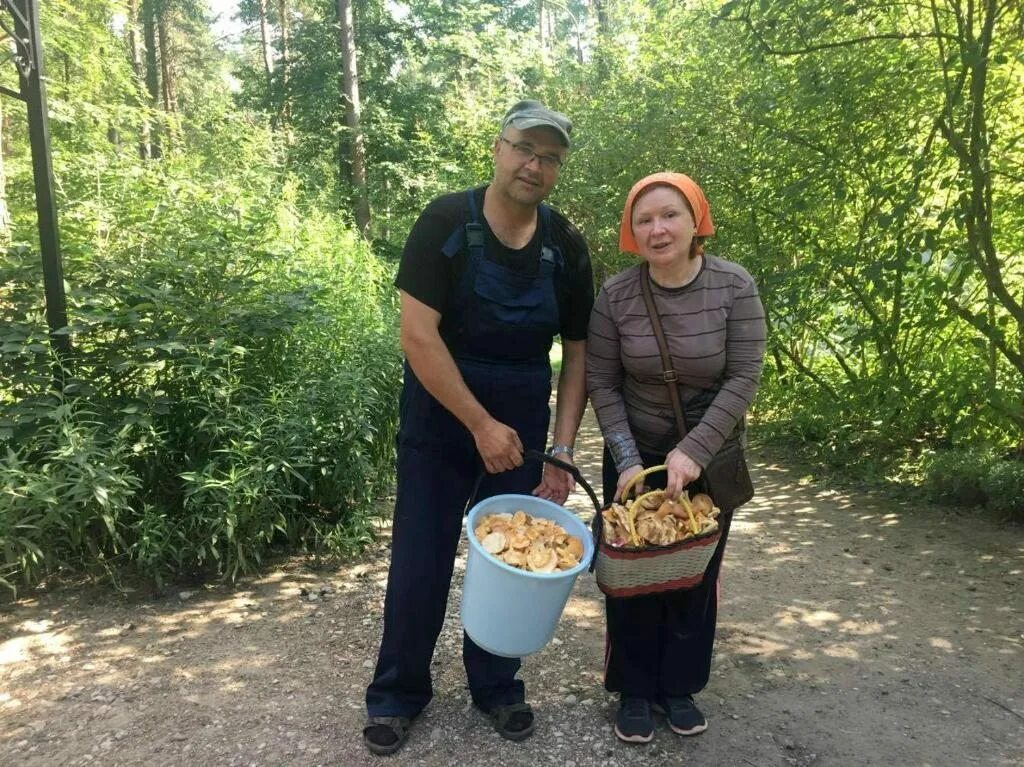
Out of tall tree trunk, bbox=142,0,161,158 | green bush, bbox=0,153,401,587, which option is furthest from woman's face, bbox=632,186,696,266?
tall tree trunk, bbox=142,0,161,158

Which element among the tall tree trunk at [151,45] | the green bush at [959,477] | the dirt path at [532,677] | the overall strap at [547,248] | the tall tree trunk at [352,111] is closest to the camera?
the overall strap at [547,248]

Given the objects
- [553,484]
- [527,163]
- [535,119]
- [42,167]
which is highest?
[42,167]

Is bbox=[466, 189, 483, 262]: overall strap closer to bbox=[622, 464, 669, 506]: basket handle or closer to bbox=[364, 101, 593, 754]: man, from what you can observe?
bbox=[364, 101, 593, 754]: man

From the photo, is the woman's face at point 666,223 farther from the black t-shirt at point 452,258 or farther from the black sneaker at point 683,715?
the black sneaker at point 683,715

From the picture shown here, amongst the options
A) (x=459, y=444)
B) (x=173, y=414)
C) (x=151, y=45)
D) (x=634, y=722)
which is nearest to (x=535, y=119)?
(x=459, y=444)

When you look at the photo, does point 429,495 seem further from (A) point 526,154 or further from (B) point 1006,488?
(B) point 1006,488

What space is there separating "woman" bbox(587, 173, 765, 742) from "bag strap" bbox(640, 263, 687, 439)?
0.05 feet

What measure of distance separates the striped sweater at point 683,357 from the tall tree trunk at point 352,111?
40.7 feet

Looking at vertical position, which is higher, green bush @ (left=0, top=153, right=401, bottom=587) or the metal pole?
the metal pole

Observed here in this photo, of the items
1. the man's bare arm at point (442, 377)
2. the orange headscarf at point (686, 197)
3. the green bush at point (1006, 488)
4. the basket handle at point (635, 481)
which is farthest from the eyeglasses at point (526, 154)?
the green bush at point (1006, 488)

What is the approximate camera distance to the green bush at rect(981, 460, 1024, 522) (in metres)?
4.70

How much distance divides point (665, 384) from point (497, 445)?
580mm

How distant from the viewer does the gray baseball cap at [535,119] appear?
7.23 ft

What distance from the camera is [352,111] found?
1495 cm
